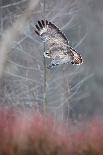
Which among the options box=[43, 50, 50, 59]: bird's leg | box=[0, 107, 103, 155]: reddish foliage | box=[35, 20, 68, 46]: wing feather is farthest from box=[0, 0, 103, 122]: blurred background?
box=[0, 107, 103, 155]: reddish foliage

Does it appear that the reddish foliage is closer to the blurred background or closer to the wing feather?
the blurred background

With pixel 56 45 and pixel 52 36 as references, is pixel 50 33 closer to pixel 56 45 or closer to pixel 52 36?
pixel 52 36

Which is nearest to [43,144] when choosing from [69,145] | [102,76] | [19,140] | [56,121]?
[19,140]

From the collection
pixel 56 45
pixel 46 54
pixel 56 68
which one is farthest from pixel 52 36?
pixel 56 68

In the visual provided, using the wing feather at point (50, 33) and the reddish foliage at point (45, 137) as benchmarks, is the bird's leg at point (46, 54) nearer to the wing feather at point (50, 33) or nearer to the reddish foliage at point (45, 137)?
the wing feather at point (50, 33)

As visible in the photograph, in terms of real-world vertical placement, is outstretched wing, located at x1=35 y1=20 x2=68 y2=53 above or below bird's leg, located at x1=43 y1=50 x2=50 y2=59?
above
